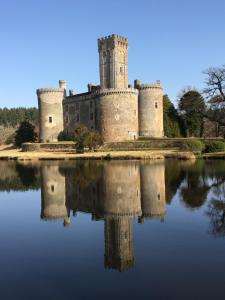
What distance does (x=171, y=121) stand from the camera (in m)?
61.5

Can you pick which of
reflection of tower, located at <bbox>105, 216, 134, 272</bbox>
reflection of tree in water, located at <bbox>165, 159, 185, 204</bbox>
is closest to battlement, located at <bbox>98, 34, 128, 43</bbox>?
reflection of tree in water, located at <bbox>165, 159, 185, 204</bbox>

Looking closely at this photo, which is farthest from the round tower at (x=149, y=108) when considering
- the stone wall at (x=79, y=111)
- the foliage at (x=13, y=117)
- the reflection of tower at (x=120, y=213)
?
the foliage at (x=13, y=117)

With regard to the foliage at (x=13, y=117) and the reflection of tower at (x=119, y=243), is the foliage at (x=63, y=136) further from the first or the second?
the foliage at (x=13, y=117)

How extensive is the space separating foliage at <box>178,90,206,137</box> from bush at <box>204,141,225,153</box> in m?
19.6

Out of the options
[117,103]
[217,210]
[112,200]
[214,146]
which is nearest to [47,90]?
[117,103]

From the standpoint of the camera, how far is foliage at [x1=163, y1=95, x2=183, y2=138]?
2393 inches

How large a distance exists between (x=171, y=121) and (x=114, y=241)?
52.3 m

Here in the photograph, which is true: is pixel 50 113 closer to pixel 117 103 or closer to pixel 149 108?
pixel 117 103

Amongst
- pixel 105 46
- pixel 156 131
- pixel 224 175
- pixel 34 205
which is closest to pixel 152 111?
pixel 156 131

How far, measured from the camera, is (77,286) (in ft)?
24.3

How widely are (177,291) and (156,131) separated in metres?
49.5

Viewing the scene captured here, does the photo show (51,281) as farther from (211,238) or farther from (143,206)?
(143,206)

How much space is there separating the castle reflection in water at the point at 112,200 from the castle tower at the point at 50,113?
37.0 m

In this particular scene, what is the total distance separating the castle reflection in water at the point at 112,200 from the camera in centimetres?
1027
